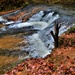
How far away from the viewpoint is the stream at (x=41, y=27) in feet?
53.4

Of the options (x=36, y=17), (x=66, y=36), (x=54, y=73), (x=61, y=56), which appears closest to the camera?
(x=54, y=73)

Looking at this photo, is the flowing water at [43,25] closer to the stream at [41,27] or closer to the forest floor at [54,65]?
the stream at [41,27]

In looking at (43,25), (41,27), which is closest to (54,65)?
(41,27)

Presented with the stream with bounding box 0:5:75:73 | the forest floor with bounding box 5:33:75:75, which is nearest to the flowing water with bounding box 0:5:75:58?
the stream with bounding box 0:5:75:73

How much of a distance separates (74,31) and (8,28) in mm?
8840

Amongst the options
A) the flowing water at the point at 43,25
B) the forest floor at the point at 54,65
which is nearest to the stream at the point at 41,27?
the flowing water at the point at 43,25

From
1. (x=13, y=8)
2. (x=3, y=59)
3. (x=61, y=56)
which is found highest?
(x=61, y=56)

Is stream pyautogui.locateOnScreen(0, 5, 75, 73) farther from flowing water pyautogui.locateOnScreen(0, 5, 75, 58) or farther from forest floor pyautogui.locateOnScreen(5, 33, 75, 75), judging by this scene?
forest floor pyautogui.locateOnScreen(5, 33, 75, 75)

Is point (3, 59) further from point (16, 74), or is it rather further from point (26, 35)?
point (26, 35)

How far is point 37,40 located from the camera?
18.6 metres

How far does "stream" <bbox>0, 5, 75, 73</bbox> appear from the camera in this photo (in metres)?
16.3

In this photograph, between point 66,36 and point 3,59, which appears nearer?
point 3,59

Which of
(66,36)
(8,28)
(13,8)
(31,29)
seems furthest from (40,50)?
(13,8)

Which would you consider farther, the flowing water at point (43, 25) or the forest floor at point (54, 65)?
the flowing water at point (43, 25)
